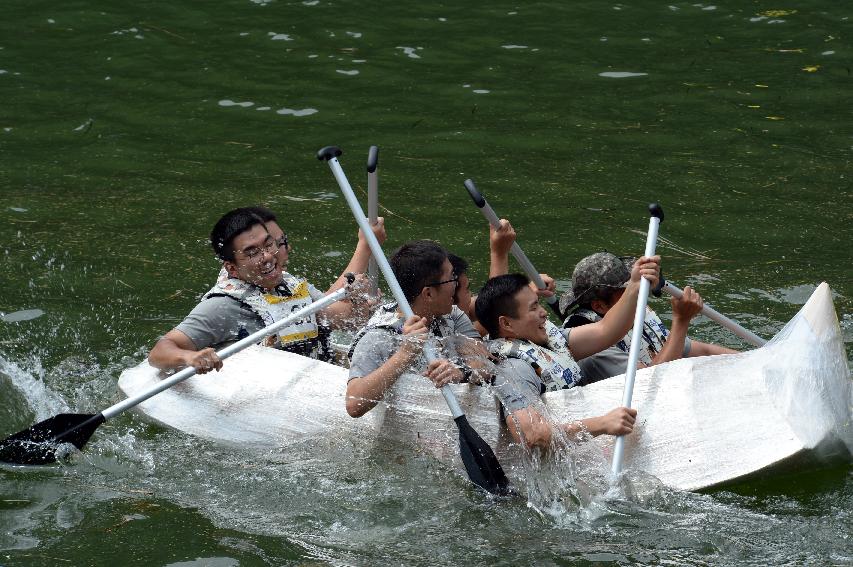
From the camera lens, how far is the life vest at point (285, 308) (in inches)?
231

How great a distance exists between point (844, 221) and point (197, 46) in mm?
6015

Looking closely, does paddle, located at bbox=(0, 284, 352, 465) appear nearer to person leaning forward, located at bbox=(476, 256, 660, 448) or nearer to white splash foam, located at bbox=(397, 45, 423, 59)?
person leaning forward, located at bbox=(476, 256, 660, 448)

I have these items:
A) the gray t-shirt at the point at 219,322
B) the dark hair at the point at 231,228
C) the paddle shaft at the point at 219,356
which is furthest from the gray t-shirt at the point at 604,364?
the dark hair at the point at 231,228

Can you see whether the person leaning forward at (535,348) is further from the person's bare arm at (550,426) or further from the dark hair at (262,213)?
the dark hair at (262,213)

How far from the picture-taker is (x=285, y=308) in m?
5.93

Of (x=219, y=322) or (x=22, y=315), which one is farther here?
(x=22, y=315)

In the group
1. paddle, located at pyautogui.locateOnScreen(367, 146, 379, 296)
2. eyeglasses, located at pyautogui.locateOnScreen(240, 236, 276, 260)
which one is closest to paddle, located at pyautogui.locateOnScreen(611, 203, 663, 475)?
paddle, located at pyautogui.locateOnScreen(367, 146, 379, 296)

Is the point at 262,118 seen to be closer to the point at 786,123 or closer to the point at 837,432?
the point at 786,123

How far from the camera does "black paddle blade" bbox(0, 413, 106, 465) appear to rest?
5.43 metres

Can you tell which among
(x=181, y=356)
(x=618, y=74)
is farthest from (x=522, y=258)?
(x=618, y=74)

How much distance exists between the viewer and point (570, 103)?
10.6 metres

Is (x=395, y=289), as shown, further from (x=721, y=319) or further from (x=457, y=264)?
(x=721, y=319)

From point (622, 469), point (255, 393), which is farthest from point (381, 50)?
point (622, 469)

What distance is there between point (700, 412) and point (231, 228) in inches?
85.5
